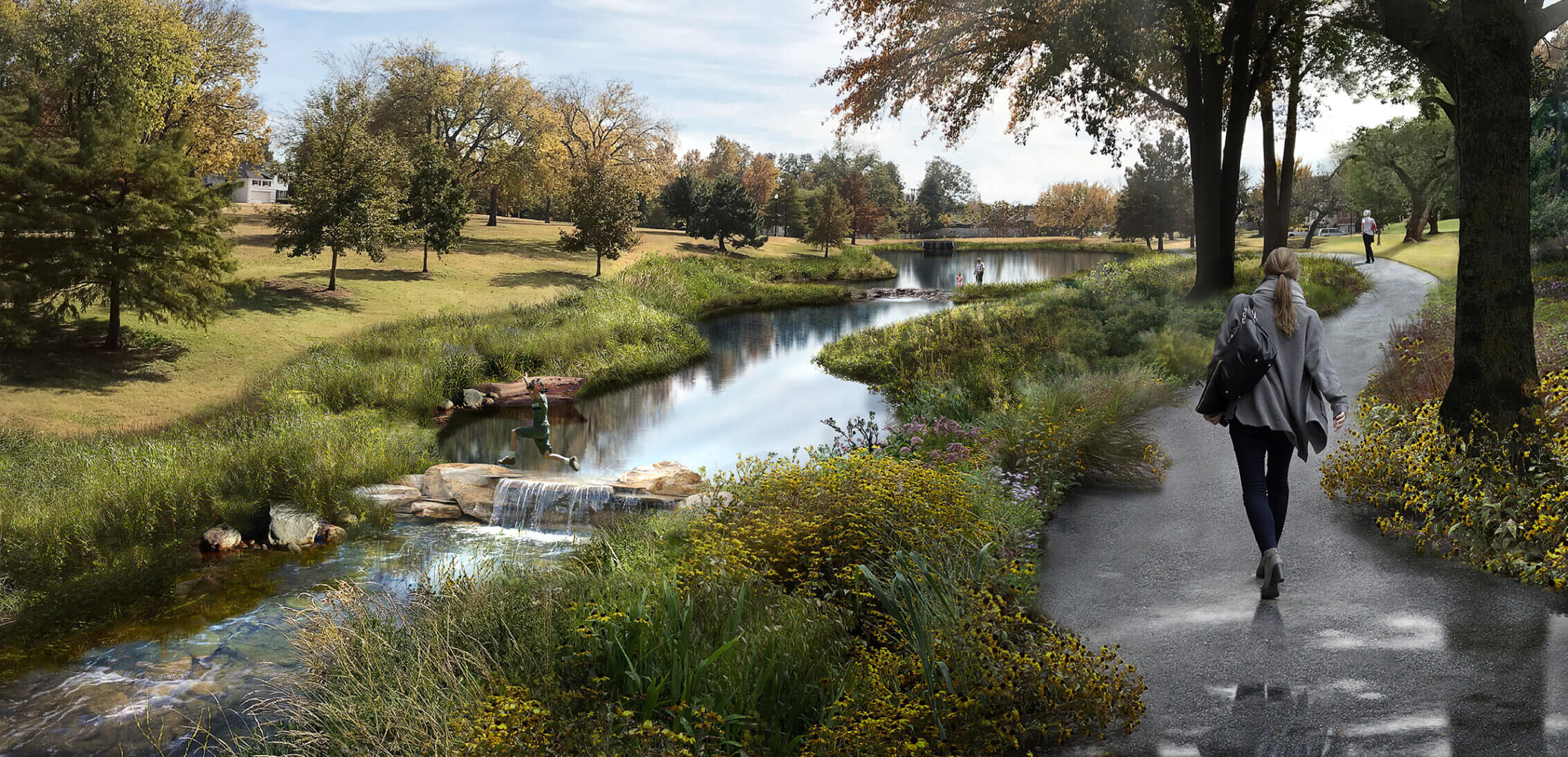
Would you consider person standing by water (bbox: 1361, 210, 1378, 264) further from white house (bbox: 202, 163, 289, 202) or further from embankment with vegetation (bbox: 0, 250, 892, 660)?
white house (bbox: 202, 163, 289, 202)

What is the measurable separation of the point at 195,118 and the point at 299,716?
4123 cm

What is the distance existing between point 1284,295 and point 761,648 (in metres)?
4.07

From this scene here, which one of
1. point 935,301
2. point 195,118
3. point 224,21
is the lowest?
point 935,301

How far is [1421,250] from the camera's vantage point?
36.9 metres

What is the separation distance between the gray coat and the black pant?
88 millimetres

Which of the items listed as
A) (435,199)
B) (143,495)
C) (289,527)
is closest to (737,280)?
(435,199)

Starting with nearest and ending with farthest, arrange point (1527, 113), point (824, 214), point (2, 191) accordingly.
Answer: point (1527, 113), point (2, 191), point (824, 214)

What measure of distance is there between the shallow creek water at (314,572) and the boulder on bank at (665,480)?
36.4 inches

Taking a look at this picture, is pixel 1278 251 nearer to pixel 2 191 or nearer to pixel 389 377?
pixel 389 377

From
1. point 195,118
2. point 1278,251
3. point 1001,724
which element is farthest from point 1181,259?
point 195,118

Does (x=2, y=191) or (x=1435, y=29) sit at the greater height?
(x=1435, y=29)

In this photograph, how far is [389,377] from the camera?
18.6 metres

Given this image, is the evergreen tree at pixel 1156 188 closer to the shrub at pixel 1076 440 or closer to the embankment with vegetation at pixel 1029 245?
the embankment with vegetation at pixel 1029 245

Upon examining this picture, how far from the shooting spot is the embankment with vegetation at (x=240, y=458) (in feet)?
31.1
